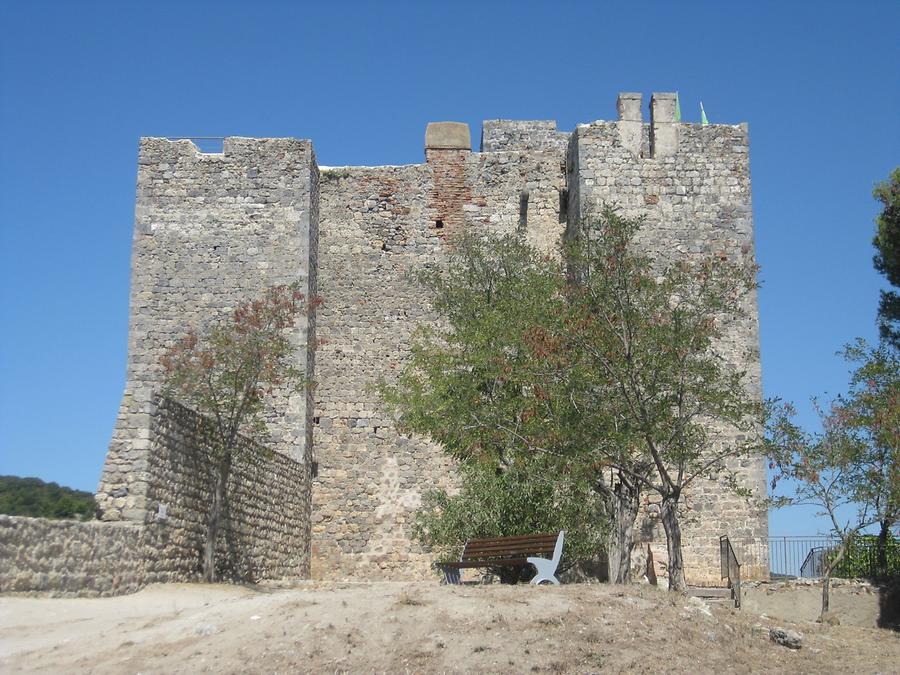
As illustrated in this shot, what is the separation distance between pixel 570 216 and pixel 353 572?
26.8ft

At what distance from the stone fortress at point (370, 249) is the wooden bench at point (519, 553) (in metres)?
7.03

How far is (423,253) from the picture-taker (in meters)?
24.1

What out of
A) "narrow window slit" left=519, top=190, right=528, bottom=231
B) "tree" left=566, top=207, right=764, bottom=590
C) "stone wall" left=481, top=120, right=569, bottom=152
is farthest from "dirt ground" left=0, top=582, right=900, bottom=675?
"stone wall" left=481, top=120, right=569, bottom=152

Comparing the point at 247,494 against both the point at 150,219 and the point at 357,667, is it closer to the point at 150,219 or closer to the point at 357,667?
the point at 150,219

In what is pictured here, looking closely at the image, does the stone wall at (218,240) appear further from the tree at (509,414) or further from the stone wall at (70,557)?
the stone wall at (70,557)

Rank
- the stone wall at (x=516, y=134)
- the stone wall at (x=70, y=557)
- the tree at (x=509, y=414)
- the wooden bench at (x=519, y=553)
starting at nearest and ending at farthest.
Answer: the stone wall at (x=70, y=557) < the wooden bench at (x=519, y=553) < the tree at (x=509, y=414) < the stone wall at (x=516, y=134)

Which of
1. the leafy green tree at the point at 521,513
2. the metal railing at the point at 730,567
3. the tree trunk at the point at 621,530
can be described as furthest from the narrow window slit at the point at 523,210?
the tree trunk at the point at 621,530

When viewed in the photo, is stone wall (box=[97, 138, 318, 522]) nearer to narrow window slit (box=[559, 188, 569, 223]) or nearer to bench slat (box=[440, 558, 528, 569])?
narrow window slit (box=[559, 188, 569, 223])

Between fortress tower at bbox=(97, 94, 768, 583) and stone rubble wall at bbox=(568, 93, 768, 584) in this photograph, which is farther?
stone rubble wall at bbox=(568, 93, 768, 584)

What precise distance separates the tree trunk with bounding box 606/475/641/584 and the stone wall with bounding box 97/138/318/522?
7143 millimetres

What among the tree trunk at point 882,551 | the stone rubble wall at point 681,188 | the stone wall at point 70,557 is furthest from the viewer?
the stone rubble wall at point 681,188

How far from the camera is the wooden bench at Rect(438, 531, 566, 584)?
42.3 ft

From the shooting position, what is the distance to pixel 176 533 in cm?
1527

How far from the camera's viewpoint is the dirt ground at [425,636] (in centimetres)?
962
